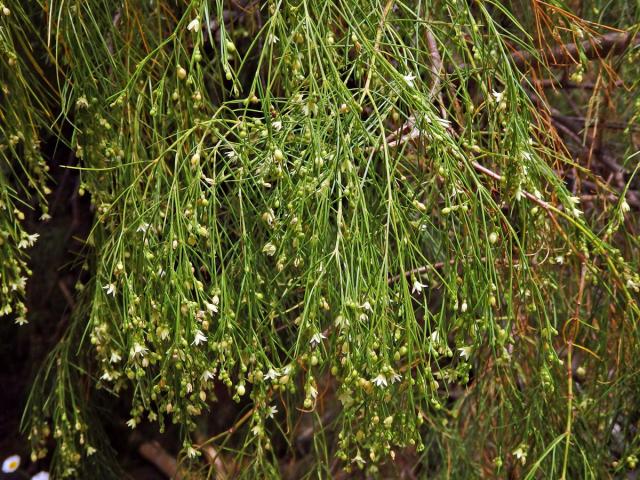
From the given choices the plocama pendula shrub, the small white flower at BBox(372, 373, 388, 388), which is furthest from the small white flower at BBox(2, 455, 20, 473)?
the small white flower at BBox(372, 373, 388, 388)

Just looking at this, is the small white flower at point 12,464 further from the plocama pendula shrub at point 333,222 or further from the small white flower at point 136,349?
the small white flower at point 136,349

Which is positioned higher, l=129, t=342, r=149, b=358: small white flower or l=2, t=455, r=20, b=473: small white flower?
l=129, t=342, r=149, b=358: small white flower

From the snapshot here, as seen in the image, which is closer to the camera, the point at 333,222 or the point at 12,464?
the point at 333,222

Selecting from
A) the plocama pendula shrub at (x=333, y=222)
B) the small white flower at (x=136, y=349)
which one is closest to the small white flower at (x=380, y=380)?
the plocama pendula shrub at (x=333, y=222)

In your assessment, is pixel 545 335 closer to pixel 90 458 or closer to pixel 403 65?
pixel 403 65

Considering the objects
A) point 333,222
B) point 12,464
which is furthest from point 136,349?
point 12,464

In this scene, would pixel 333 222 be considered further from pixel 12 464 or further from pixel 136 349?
pixel 12 464

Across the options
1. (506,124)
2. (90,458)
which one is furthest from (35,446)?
(506,124)

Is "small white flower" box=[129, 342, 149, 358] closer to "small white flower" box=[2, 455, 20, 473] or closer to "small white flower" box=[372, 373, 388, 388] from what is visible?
"small white flower" box=[372, 373, 388, 388]
